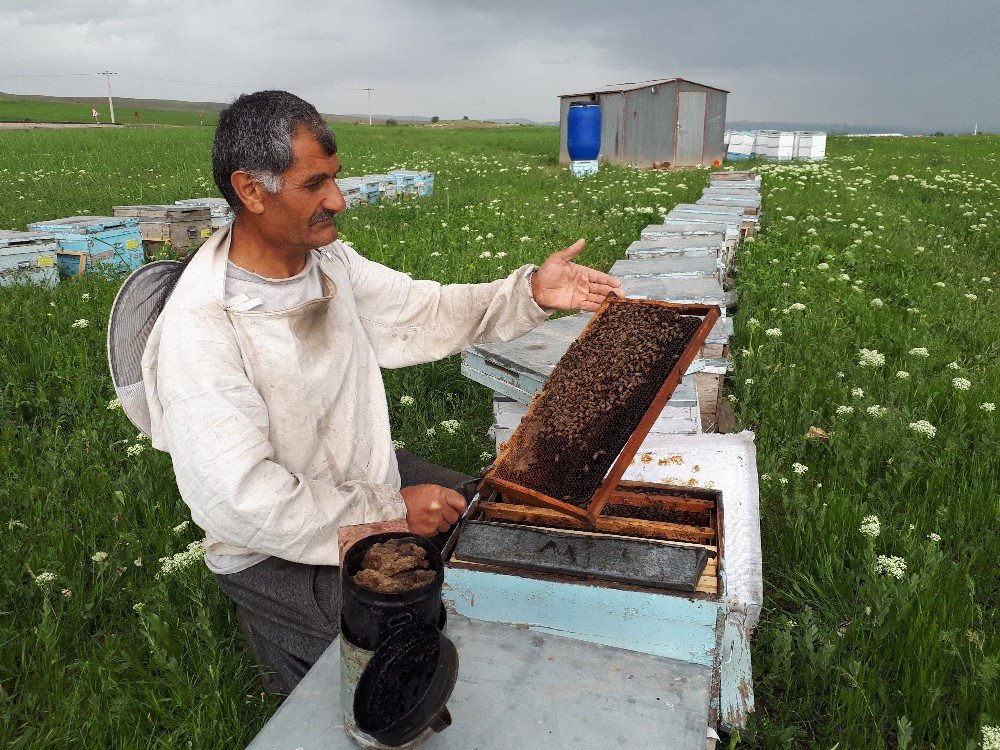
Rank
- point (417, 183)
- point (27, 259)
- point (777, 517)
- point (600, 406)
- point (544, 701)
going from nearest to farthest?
point (544, 701) → point (600, 406) → point (777, 517) → point (27, 259) → point (417, 183)

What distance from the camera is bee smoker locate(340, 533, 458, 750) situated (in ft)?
4.45

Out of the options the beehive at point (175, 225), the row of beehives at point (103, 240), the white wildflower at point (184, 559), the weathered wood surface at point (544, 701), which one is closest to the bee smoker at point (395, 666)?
the weathered wood surface at point (544, 701)

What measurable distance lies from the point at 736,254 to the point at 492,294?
5.84m

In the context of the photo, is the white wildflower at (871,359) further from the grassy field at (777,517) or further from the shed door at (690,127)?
the shed door at (690,127)

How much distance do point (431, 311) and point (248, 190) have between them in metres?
1.08

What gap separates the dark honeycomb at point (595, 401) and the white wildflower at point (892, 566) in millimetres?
1146

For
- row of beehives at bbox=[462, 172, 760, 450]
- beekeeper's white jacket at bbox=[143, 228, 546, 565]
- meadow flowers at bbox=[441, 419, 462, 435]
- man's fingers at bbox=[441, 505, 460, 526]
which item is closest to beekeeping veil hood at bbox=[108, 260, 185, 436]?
beekeeper's white jacket at bbox=[143, 228, 546, 565]

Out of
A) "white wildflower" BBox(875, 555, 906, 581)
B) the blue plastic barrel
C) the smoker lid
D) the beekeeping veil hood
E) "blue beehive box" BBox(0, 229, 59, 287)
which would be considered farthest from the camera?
the blue plastic barrel

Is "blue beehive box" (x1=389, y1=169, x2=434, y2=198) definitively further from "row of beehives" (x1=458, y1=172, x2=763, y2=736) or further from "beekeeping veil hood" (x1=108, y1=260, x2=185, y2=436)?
"beekeeping veil hood" (x1=108, y1=260, x2=185, y2=436)

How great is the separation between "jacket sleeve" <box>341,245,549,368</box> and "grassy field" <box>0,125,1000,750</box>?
1.08 m

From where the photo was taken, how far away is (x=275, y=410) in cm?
246

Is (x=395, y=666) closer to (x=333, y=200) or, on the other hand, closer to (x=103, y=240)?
(x=333, y=200)

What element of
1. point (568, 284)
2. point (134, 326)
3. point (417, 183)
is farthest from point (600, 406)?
point (417, 183)

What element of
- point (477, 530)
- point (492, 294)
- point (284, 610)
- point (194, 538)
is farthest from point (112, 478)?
point (477, 530)
